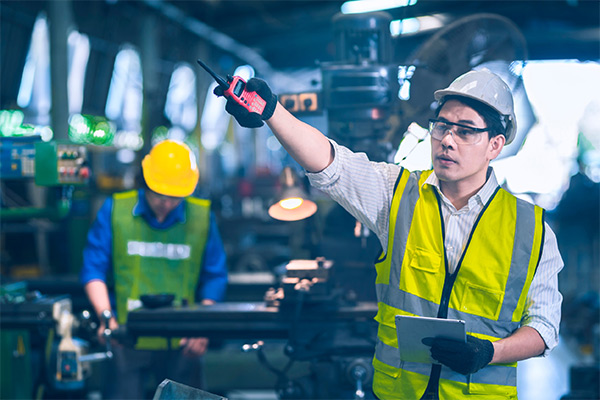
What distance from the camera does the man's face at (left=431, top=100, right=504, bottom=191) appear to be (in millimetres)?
Answer: 1699

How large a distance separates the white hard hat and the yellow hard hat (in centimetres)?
141

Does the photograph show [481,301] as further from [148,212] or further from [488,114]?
[148,212]

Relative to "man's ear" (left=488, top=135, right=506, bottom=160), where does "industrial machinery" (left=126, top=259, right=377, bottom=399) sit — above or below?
below

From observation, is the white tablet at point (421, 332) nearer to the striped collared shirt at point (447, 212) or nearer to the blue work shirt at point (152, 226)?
the striped collared shirt at point (447, 212)

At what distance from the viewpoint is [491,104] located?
5.49 feet

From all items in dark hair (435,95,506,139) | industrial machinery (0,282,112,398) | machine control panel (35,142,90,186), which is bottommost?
industrial machinery (0,282,112,398)

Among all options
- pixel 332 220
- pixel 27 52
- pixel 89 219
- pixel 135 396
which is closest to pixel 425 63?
pixel 332 220

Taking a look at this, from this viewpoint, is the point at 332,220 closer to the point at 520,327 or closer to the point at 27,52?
the point at 520,327

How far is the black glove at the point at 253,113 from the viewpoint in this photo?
1510 millimetres

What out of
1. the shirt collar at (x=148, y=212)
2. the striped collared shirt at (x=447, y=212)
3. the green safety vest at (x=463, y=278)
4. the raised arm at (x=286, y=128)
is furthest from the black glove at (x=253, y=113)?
the shirt collar at (x=148, y=212)

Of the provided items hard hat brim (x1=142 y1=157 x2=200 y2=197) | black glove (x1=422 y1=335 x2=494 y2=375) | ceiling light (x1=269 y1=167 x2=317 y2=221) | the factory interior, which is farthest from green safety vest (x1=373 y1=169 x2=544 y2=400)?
hard hat brim (x1=142 y1=157 x2=200 y2=197)

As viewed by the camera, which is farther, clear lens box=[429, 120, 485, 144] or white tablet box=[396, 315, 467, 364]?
clear lens box=[429, 120, 485, 144]

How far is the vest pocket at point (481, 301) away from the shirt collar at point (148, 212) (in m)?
1.59

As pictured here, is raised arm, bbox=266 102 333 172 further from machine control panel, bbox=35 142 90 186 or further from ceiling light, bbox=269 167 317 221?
machine control panel, bbox=35 142 90 186
